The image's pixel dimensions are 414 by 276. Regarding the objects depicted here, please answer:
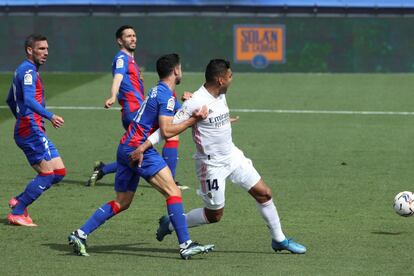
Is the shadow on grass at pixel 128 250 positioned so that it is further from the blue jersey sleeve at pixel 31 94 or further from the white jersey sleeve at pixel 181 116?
the blue jersey sleeve at pixel 31 94

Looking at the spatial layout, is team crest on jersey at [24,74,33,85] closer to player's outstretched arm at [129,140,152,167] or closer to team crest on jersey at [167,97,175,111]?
player's outstretched arm at [129,140,152,167]

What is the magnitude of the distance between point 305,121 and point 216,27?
436 inches

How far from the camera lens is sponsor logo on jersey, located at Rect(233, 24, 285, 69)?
32.7 metres

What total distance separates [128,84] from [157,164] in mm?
4599

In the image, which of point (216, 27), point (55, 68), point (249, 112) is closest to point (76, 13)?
point (55, 68)

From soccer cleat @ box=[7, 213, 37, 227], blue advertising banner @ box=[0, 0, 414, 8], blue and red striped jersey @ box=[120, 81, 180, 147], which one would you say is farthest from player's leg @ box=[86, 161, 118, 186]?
blue advertising banner @ box=[0, 0, 414, 8]

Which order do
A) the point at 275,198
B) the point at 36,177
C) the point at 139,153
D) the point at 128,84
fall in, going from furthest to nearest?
the point at 128,84 < the point at 275,198 < the point at 36,177 < the point at 139,153

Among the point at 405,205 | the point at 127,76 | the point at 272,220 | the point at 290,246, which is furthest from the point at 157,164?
the point at 127,76

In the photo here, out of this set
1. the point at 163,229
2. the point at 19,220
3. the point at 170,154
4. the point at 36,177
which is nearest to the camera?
the point at 163,229

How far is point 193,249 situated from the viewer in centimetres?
1089

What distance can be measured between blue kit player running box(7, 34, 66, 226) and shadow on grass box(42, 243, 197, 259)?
1.27 meters

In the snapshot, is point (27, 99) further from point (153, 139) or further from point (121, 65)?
point (121, 65)

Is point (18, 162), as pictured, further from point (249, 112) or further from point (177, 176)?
point (249, 112)

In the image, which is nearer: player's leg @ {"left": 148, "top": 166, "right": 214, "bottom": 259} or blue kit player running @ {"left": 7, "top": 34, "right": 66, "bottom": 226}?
player's leg @ {"left": 148, "top": 166, "right": 214, "bottom": 259}
